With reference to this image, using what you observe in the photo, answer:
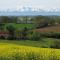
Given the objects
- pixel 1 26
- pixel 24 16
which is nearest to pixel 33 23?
pixel 24 16

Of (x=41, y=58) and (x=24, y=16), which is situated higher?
(x=41, y=58)

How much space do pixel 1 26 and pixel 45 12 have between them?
442cm

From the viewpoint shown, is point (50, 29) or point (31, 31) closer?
point (31, 31)

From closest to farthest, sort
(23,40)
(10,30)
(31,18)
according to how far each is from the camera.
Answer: (23,40) → (10,30) → (31,18)

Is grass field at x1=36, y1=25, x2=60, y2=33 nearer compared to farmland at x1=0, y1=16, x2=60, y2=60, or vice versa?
farmland at x1=0, y1=16, x2=60, y2=60

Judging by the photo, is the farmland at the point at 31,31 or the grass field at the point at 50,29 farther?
the grass field at the point at 50,29

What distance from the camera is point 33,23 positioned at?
27766 millimetres

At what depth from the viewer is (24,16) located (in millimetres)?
28141

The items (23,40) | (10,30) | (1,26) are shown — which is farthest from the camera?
(1,26)

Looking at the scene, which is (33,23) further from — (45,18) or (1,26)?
(1,26)

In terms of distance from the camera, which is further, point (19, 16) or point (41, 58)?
point (19, 16)

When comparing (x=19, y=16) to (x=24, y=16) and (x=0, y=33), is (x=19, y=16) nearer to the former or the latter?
(x=24, y=16)

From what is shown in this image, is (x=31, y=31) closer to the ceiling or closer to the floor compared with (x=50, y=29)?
closer to the floor

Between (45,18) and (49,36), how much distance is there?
4.00 metres
